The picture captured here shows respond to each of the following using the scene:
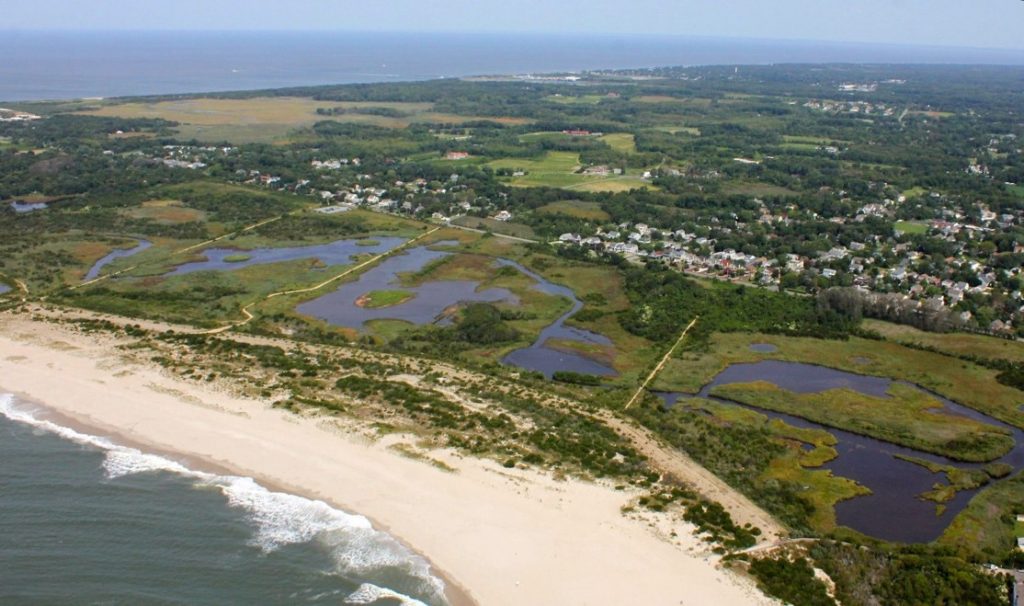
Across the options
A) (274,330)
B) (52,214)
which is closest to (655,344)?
(274,330)

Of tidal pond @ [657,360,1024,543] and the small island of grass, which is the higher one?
the small island of grass

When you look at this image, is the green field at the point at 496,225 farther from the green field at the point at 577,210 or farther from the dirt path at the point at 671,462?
the dirt path at the point at 671,462

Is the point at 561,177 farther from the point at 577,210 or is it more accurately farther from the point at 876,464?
the point at 876,464

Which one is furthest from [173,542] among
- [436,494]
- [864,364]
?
[864,364]

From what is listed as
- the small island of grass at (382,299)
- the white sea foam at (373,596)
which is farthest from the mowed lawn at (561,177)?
the white sea foam at (373,596)

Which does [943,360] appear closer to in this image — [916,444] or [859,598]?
[916,444]

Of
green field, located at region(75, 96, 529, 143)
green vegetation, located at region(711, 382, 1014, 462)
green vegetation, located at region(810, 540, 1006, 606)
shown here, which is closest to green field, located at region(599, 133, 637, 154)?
green field, located at region(75, 96, 529, 143)

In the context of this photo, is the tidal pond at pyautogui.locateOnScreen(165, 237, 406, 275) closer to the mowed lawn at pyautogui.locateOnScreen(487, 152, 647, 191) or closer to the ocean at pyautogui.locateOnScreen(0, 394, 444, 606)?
the mowed lawn at pyautogui.locateOnScreen(487, 152, 647, 191)
